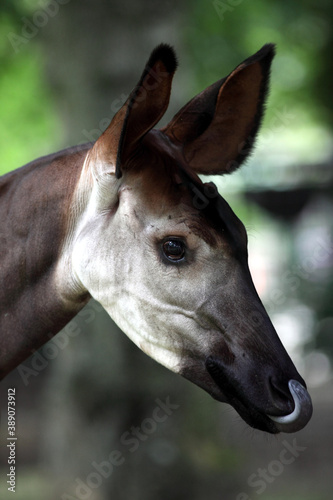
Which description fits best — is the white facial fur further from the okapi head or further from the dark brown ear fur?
the dark brown ear fur

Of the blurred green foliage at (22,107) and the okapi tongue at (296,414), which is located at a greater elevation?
the okapi tongue at (296,414)

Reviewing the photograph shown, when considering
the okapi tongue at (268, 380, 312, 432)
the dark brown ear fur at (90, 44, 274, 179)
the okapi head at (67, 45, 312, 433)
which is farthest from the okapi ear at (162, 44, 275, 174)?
the okapi tongue at (268, 380, 312, 432)

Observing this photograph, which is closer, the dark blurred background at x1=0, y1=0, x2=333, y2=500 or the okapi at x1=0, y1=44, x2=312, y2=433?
the okapi at x1=0, y1=44, x2=312, y2=433

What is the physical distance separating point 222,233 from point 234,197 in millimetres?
8356

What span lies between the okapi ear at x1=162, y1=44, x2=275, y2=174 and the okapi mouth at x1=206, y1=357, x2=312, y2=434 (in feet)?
2.88

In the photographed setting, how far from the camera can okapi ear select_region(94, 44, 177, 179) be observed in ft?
6.26

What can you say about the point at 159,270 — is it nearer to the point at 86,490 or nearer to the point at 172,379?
the point at 172,379

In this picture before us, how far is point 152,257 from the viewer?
6.88 feet

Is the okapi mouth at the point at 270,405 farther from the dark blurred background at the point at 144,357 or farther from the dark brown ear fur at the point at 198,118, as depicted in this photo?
the dark blurred background at the point at 144,357

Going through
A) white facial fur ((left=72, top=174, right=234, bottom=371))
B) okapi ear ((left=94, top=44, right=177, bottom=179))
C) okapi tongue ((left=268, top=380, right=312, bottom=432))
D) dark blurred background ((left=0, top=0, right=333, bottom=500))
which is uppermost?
okapi ear ((left=94, top=44, right=177, bottom=179))

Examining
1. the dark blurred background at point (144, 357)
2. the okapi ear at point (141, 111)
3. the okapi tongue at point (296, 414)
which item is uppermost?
the okapi ear at point (141, 111)

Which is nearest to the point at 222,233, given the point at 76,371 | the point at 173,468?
the point at 76,371

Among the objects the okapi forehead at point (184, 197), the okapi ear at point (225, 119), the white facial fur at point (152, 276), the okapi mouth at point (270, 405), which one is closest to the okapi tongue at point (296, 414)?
the okapi mouth at point (270, 405)

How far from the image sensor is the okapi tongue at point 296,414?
1.93 m
